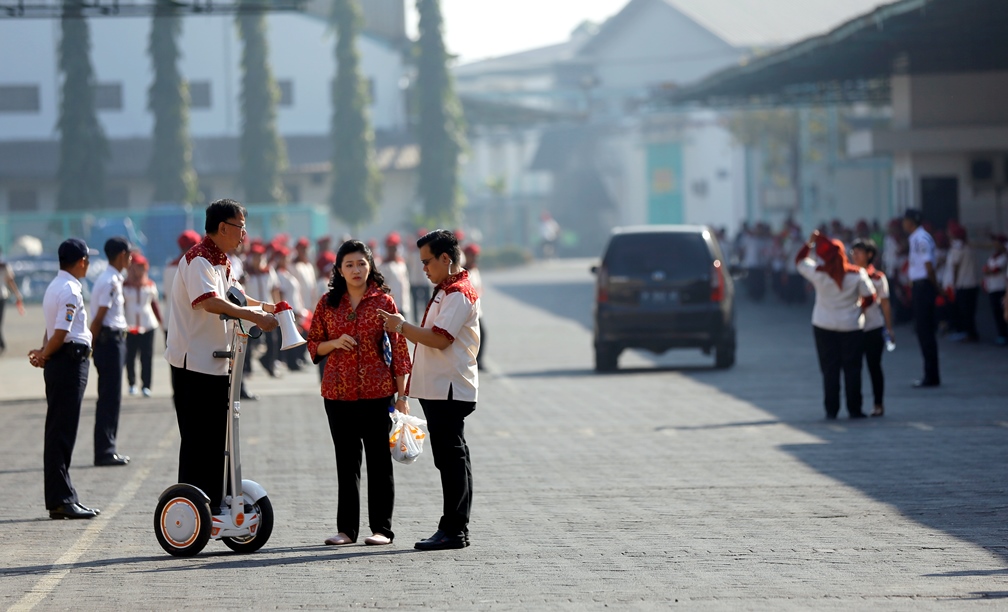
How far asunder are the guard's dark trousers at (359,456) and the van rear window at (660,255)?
479 inches

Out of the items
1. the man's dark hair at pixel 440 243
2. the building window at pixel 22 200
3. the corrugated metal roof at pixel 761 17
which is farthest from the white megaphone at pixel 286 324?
the corrugated metal roof at pixel 761 17

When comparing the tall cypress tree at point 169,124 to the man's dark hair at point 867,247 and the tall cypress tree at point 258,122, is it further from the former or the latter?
the man's dark hair at point 867,247

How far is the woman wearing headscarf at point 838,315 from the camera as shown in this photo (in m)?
14.8

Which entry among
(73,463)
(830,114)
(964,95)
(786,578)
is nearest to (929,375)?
(73,463)

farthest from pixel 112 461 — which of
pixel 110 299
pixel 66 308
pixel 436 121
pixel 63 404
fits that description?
pixel 436 121

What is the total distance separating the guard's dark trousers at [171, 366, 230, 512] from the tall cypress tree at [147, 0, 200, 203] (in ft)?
172

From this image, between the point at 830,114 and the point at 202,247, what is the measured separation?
40.6 m

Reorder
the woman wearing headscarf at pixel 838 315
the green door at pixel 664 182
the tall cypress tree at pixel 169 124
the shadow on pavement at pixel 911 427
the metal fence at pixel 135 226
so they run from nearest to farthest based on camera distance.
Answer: the shadow on pavement at pixel 911 427 → the woman wearing headscarf at pixel 838 315 → the metal fence at pixel 135 226 → the tall cypress tree at pixel 169 124 → the green door at pixel 664 182

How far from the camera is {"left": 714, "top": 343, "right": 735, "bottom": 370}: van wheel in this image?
2091cm

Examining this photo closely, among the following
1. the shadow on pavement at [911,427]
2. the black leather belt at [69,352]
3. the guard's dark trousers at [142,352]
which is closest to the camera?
the shadow on pavement at [911,427]

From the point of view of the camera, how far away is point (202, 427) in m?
8.64

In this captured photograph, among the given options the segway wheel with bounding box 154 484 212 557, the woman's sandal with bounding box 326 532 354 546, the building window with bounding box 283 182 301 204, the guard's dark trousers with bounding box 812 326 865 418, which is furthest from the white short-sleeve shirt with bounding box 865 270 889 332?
the building window with bounding box 283 182 301 204

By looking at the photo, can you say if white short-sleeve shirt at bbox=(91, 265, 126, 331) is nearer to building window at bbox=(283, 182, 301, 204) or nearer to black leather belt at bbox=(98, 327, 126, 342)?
black leather belt at bbox=(98, 327, 126, 342)

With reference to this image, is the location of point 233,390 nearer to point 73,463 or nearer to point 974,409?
point 73,463
